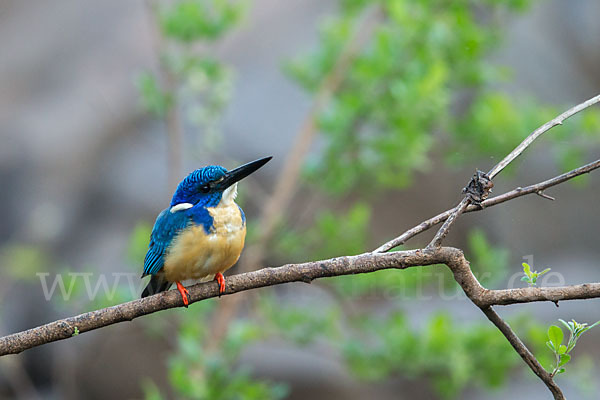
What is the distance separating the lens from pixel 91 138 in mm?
5598

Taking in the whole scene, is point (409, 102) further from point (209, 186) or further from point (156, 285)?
point (156, 285)

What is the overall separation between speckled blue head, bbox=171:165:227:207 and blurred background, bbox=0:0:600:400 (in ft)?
3.85

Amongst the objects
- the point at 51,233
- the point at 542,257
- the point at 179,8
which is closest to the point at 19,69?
the point at 51,233

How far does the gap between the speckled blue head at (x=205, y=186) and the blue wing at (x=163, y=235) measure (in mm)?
63

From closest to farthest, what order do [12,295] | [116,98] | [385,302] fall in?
[12,295] → [385,302] → [116,98]

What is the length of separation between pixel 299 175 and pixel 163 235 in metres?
1.72

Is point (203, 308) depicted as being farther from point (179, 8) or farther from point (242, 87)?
point (242, 87)

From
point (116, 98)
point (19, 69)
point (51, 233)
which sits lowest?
point (51, 233)

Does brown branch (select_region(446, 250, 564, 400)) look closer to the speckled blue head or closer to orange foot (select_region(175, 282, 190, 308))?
orange foot (select_region(175, 282, 190, 308))

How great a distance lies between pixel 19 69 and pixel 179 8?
3.39 metres

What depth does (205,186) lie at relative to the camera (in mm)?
2016

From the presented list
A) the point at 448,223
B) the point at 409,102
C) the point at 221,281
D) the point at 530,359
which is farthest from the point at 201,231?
the point at 409,102

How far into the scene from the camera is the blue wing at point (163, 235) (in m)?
2.00

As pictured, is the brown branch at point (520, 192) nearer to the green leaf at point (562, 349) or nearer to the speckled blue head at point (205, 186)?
the green leaf at point (562, 349)
